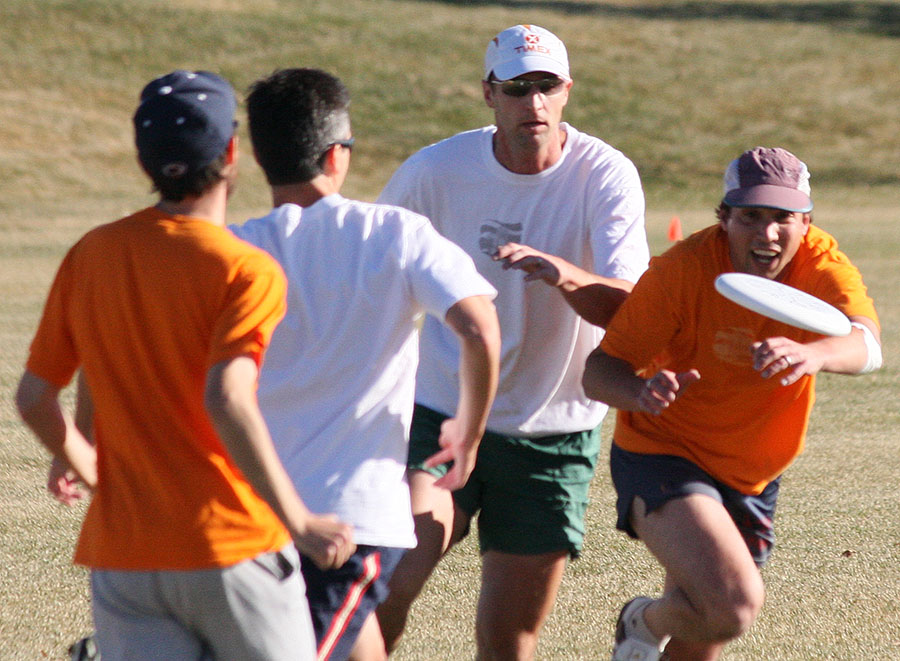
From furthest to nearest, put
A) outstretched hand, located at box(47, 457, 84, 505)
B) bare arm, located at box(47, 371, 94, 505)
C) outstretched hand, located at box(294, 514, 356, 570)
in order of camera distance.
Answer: outstretched hand, located at box(47, 457, 84, 505), bare arm, located at box(47, 371, 94, 505), outstretched hand, located at box(294, 514, 356, 570)

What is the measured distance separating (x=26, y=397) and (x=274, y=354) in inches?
24.1

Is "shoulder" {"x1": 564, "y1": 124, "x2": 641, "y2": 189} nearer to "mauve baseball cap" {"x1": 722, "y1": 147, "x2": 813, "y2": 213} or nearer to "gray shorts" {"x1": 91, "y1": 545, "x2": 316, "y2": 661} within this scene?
"mauve baseball cap" {"x1": 722, "y1": 147, "x2": 813, "y2": 213}

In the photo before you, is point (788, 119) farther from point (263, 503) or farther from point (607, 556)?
point (263, 503)

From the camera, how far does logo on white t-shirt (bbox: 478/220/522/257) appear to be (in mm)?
4375

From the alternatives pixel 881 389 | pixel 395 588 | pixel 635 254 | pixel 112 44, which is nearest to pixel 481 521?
pixel 395 588

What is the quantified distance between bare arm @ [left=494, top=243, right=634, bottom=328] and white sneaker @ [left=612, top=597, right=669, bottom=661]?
0.89 metres

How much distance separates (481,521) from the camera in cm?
450

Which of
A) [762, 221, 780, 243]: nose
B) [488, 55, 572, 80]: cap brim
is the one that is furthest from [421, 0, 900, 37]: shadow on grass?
[762, 221, 780, 243]: nose

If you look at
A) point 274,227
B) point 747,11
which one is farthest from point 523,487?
point 747,11

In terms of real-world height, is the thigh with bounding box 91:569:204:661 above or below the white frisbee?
below

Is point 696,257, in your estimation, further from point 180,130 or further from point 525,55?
point 180,130

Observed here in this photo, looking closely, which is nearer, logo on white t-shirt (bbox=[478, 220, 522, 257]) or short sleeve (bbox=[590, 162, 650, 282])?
short sleeve (bbox=[590, 162, 650, 282])

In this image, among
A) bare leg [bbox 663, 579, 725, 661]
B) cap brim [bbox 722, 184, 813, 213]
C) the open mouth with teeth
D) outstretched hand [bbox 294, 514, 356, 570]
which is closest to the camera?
outstretched hand [bbox 294, 514, 356, 570]

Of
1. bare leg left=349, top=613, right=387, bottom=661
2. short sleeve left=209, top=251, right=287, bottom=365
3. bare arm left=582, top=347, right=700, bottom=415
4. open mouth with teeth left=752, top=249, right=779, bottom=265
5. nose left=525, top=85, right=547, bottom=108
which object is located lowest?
Answer: bare leg left=349, top=613, right=387, bottom=661
